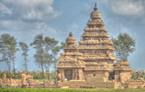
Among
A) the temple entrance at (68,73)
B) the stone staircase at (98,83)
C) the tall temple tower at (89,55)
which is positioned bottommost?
the stone staircase at (98,83)

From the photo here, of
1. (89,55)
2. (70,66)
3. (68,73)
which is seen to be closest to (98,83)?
(70,66)

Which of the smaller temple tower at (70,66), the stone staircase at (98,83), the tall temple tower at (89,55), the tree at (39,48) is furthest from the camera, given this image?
the tree at (39,48)

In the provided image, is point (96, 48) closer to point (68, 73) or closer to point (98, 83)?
point (68, 73)

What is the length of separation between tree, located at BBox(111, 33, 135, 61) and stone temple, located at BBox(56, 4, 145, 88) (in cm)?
1310

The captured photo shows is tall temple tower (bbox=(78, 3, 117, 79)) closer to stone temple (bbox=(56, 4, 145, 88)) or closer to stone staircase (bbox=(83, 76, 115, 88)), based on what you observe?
stone temple (bbox=(56, 4, 145, 88))

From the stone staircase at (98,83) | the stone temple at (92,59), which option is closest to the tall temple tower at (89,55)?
the stone temple at (92,59)

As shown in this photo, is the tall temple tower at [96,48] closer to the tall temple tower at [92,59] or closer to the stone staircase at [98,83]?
the tall temple tower at [92,59]

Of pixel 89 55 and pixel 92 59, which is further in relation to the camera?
pixel 89 55

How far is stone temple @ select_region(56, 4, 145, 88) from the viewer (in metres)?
67.5

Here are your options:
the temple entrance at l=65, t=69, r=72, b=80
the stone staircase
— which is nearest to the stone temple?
the temple entrance at l=65, t=69, r=72, b=80

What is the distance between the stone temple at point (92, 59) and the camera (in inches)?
2657

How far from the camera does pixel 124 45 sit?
8612 centimetres

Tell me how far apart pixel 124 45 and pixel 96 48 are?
16621 mm

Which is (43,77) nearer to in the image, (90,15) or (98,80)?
Result: (90,15)
